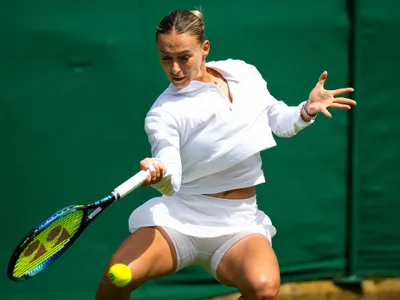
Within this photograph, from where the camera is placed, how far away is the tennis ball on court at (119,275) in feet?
13.0

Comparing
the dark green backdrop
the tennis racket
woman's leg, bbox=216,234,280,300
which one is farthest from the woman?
the dark green backdrop

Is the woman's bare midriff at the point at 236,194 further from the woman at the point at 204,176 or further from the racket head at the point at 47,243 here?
the racket head at the point at 47,243

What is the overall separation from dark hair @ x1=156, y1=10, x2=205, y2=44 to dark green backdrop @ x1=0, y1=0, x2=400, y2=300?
1.15m

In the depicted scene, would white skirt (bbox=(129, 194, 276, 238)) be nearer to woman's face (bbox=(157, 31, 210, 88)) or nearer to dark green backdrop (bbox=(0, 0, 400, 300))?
woman's face (bbox=(157, 31, 210, 88))

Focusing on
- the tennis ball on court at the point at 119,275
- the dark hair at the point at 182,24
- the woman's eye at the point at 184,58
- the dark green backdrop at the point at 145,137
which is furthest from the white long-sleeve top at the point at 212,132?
the dark green backdrop at the point at 145,137

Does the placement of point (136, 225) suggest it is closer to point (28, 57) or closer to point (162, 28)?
point (162, 28)

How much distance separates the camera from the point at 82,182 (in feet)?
17.6

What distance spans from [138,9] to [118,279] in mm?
1881

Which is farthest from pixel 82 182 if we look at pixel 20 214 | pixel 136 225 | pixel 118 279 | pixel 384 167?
pixel 384 167

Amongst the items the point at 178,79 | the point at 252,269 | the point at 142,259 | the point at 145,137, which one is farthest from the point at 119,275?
the point at 145,137

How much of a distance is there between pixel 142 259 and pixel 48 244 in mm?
400

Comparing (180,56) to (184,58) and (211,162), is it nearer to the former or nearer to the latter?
(184,58)

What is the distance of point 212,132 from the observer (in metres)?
4.20

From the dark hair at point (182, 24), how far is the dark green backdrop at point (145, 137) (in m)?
1.15
